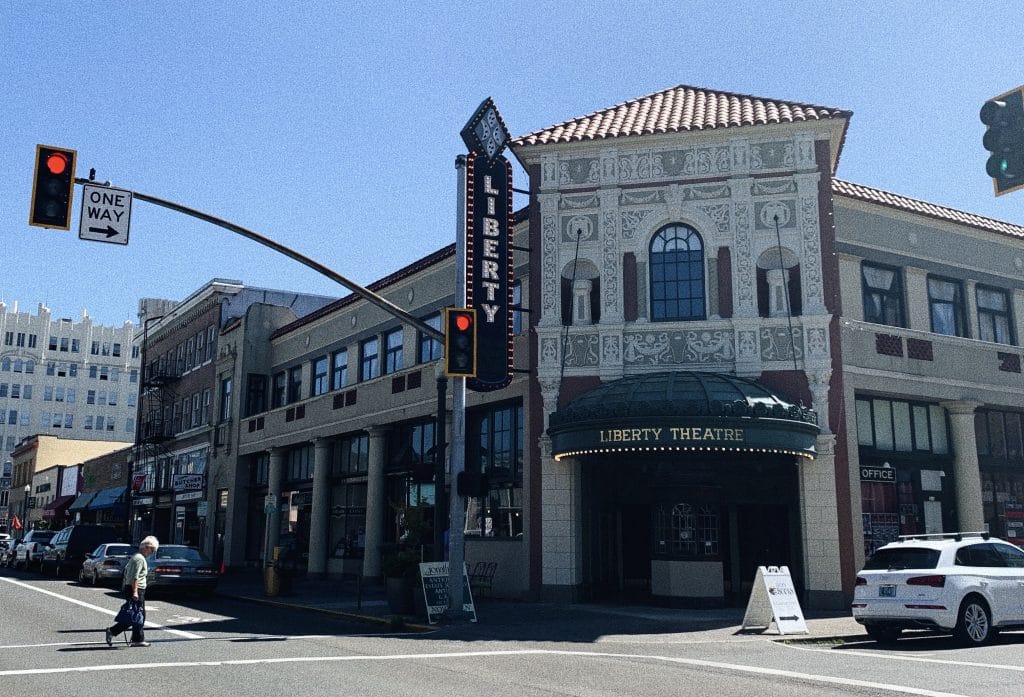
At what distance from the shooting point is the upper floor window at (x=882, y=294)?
23.6 meters

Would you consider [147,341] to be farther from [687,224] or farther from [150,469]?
[687,224]

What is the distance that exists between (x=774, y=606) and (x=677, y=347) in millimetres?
7546

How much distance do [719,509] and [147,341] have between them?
1733 inches

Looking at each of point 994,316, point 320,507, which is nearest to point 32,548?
point 320,507

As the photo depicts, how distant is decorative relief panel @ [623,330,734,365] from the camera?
22.0m

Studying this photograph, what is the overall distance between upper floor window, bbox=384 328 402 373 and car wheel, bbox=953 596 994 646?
2010 cm

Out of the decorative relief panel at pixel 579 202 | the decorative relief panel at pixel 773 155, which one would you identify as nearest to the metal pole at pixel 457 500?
the decorative relief panel at pixel 579 202

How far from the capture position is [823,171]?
72.9 ft

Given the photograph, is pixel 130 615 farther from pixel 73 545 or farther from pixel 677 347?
pixel 73 545

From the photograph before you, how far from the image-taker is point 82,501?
2581 inches

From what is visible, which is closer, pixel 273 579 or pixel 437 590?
pixel 437 590

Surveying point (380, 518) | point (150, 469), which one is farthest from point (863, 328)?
point (150, 469)

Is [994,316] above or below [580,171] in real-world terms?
below

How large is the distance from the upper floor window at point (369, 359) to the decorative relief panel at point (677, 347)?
12.4m
